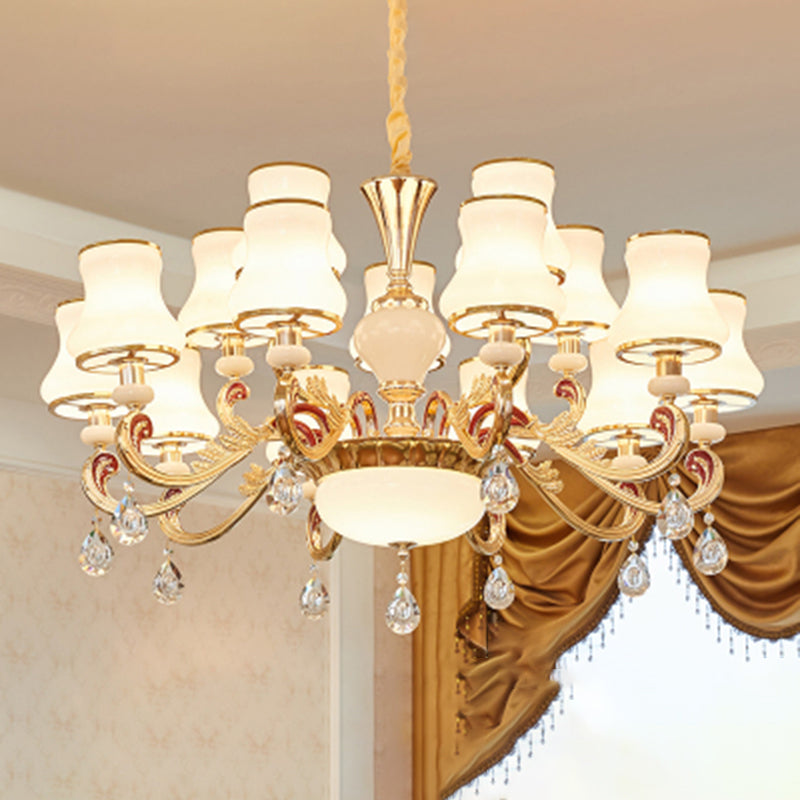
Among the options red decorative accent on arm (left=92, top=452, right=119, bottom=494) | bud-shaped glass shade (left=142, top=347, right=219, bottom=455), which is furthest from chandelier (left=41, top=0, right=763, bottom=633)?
bud-shaped glass shade (left=142, top=347, right=219, bottom=455)

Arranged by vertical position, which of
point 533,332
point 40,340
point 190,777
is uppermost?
point 40,340

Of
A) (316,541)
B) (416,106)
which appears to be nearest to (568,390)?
(316,541)

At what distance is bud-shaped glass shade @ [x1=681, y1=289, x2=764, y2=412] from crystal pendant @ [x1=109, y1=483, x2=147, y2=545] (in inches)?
34.5

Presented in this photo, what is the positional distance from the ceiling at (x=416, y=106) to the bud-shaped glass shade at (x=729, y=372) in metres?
0.69

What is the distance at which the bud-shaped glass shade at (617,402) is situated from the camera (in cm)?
215

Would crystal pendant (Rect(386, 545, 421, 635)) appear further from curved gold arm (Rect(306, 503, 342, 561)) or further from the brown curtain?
the brown curtain

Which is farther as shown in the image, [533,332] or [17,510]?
[17,510]

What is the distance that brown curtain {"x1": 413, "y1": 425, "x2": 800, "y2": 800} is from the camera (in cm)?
458

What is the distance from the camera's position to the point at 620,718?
488 cm

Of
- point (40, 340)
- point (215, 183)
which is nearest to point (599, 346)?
point (215, 183)

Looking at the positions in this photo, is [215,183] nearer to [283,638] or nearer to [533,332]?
[533,332]

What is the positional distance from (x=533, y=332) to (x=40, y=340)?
7.71 feet

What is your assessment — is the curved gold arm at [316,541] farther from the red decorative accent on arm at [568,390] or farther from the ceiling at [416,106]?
the ceiling at [416,106]

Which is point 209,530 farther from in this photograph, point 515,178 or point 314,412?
point 515,178
